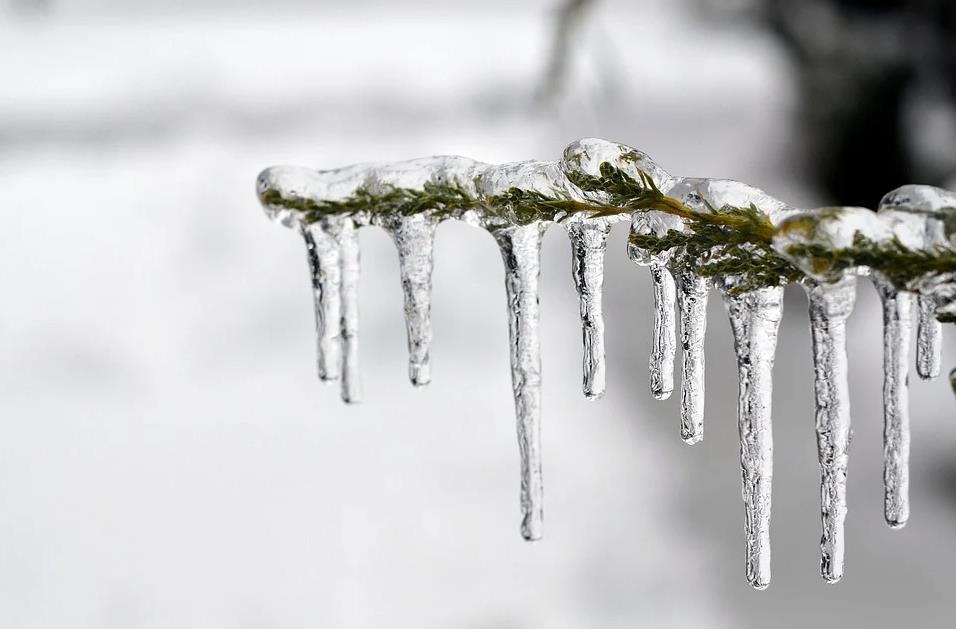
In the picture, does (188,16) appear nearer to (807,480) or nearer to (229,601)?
(229,601)

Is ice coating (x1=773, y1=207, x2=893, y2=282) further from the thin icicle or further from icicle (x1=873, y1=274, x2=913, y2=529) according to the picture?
the thin icicle

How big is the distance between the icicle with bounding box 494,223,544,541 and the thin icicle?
0.05 metres

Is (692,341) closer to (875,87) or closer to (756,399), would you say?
(756,399)

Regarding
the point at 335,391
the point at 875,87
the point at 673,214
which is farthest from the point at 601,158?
the point at 875,87

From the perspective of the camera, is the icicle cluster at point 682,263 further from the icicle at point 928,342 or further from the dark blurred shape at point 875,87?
the dark blurred shape at point 875,87

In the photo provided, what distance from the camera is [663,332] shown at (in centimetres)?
27

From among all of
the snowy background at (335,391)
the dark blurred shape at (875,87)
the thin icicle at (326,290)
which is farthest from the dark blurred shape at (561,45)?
the thin icicle at (326,290)

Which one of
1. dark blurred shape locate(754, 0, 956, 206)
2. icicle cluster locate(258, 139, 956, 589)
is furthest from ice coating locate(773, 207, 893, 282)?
dark blurred shape locate(754, 0, 956, 206)

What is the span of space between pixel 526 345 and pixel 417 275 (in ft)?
0.12

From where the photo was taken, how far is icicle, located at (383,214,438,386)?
0.81 feet

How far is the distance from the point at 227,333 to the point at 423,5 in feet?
1.18

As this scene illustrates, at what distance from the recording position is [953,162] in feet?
2.85

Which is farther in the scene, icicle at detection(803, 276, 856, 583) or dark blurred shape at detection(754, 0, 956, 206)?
dark blurred shape at detection(754, 0, 956, 206)

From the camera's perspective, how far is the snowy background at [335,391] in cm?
79
